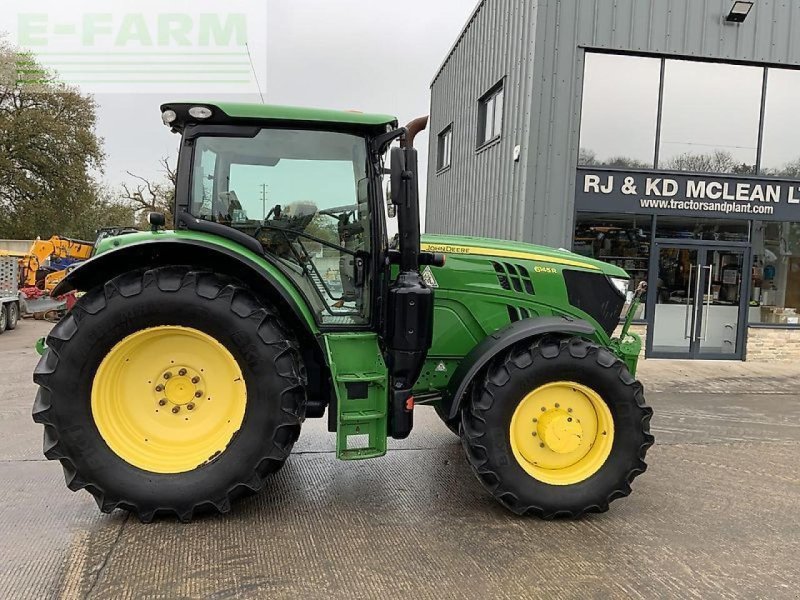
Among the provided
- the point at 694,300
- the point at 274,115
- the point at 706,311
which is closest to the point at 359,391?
the point at 274,115

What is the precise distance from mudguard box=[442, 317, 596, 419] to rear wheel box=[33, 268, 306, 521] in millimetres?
957

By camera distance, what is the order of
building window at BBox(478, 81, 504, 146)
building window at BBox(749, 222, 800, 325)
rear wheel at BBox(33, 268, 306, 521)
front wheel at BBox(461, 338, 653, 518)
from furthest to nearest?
1. building window at BBox(478, 81, 504, 146)
2. building window at BBox(749, 222, 800, 325)
3. front wheel at BBox(461, 338, 653, 518)
4. rear wheel at BBox(33, 268, 306, 521)

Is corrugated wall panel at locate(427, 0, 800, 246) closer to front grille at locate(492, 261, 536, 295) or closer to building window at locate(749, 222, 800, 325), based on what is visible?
building window at locate(749, 222, 800, 325)

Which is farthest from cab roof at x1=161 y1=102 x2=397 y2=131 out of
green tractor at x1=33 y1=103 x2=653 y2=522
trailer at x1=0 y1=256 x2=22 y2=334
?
trailer at x1=0 y1=256 x2=22 y2=334

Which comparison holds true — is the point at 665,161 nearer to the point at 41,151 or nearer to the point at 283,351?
the point at 283,351

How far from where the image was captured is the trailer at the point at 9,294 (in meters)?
11.7

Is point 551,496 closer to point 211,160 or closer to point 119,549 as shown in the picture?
point 119,549

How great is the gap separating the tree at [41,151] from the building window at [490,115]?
21.8m

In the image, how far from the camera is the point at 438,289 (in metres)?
4.09

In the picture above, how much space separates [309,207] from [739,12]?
8773 mm

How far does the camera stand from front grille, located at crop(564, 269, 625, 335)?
4309 millimetres

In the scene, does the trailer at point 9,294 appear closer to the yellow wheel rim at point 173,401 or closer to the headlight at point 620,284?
the yellow wheel rim at point 173,401

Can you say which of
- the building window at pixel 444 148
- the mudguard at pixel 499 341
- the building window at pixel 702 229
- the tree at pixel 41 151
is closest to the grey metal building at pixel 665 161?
the building window at pixel 702 229

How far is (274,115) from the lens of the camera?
358cm
